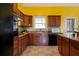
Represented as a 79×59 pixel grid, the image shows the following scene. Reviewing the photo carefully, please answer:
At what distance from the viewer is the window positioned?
328 inches

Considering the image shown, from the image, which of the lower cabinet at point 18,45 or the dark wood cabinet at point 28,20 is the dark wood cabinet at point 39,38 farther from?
the lower cabinet at point 18,45

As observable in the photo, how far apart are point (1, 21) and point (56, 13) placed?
538cm

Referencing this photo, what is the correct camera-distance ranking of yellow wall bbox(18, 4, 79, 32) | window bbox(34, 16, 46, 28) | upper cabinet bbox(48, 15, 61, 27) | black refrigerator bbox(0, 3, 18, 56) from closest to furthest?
black refrigerator bbox(0, 3, 18, 56) → upper cabinet bbox(48, 15, 61, 27) → yellow wall bbox(18, 4, 79, 32) → window bbox(34, 16, 46, 28)

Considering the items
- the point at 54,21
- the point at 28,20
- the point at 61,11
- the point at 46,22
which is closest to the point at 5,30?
the point at 28,20

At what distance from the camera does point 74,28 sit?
816 centimetres

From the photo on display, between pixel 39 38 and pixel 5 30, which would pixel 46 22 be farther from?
pixel 5 30

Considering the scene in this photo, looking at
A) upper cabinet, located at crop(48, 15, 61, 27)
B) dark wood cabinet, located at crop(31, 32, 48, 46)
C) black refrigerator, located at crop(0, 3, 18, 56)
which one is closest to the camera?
black refrigerator, located at crop(0, 3, 18, 56)

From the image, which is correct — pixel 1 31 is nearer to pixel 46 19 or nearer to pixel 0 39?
pixel 0 39

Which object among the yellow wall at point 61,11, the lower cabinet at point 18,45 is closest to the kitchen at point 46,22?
the yellow wall at point 61,11

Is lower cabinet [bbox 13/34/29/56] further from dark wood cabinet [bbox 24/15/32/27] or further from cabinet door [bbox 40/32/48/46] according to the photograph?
dark wood cabinet [bbox 24/15/32/27]

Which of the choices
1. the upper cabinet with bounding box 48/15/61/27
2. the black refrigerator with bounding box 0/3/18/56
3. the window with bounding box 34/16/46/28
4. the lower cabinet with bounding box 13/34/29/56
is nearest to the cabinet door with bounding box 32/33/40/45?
the window with bounding box 34/16/46/28

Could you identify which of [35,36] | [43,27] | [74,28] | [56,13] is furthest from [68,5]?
[35,36]

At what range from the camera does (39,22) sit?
8.45 m

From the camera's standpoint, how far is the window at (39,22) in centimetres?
834
